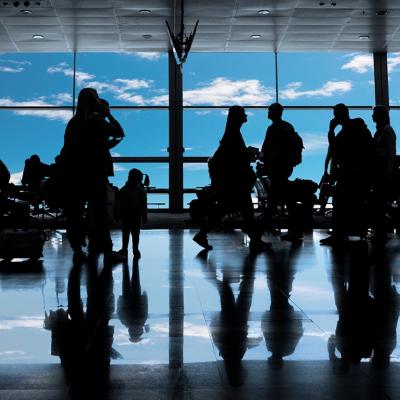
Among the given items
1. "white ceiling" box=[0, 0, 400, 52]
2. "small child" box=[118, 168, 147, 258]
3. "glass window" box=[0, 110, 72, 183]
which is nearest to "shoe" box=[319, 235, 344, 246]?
"small child" box=[118, 168, 147, 258]

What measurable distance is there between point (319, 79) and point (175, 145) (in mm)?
3536

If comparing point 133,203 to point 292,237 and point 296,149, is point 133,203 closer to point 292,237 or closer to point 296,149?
point 296,149

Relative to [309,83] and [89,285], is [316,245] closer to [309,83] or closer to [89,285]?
[89,285]

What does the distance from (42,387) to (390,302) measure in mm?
1526

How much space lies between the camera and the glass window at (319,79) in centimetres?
1252

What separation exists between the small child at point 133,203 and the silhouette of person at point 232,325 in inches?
47.0

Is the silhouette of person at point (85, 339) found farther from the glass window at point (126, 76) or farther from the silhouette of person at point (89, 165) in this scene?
the glass window at point (126, 76)

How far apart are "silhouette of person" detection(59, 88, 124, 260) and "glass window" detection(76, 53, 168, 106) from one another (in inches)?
341

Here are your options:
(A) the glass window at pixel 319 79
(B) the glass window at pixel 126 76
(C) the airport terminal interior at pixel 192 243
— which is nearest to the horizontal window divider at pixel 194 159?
(C) the airport terminal interior at pixel 192 243

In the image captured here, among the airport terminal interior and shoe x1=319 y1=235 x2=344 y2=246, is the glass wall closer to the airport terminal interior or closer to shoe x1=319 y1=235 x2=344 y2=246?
the airport terminal interior

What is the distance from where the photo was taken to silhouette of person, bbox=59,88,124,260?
3.87 m

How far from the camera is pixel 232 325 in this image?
1915 millimetres

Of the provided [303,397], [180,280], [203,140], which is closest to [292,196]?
[180,280]

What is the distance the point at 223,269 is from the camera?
3.45 m
